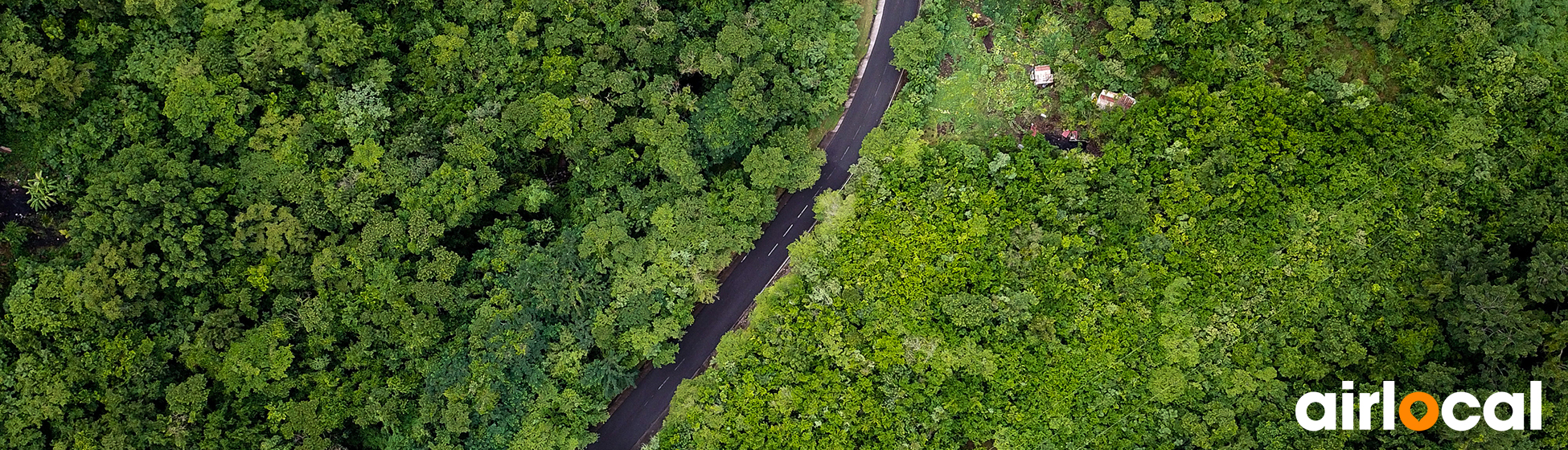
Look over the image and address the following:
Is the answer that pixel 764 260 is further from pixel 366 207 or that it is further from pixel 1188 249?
pixel 1188 249

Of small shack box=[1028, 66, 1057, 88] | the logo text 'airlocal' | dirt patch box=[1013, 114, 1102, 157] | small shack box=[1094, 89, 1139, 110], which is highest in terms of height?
small shack box=[1028, 66, 1057, 88]

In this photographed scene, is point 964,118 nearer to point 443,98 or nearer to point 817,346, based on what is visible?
point 817,346

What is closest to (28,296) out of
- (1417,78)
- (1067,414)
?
(1067,414)

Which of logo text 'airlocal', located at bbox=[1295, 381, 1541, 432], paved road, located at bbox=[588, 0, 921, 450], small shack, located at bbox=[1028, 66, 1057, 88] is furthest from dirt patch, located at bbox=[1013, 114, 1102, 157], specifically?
logo text 'airlocal', located at bbox=[1295, 381, 1541, 432]

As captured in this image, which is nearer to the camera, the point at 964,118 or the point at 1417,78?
the point at 1417,78

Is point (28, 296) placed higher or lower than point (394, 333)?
higher

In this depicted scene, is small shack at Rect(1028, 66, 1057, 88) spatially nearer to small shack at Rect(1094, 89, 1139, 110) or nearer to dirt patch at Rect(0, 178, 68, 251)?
small shack at Rect(1094, 89, 1139, 110)
